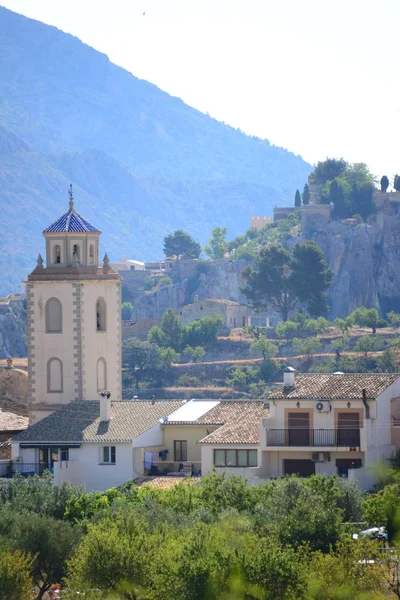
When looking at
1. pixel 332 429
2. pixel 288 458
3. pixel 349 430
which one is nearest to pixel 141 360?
pixel 288 458

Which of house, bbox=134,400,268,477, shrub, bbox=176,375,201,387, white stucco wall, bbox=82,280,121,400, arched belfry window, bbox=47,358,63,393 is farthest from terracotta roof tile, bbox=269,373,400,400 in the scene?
shrub, bbox=176,375,201,387

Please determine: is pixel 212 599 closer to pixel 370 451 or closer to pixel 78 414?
pixel 370 451

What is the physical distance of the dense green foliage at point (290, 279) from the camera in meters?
190

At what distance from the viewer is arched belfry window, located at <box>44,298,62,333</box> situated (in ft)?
217

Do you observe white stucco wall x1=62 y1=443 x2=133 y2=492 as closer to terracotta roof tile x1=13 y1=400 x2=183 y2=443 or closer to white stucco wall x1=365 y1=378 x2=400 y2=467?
terracotta roof tile x1=13 y1=400 x2=183 y2=443

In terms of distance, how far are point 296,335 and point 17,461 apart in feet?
418

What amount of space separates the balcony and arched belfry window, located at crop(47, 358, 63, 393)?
1166cm

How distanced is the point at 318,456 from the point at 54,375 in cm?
1297

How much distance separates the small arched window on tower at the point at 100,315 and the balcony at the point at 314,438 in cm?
1234

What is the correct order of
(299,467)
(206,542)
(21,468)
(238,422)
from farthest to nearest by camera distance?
(21,468) < (238,422) < (299,467) < (206,542)

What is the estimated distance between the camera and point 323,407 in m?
55.6

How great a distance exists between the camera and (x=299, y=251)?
19012 cm

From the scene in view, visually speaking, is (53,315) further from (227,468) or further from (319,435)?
(319,435)

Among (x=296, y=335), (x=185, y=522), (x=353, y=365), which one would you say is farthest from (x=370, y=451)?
(x=296, y=335)
